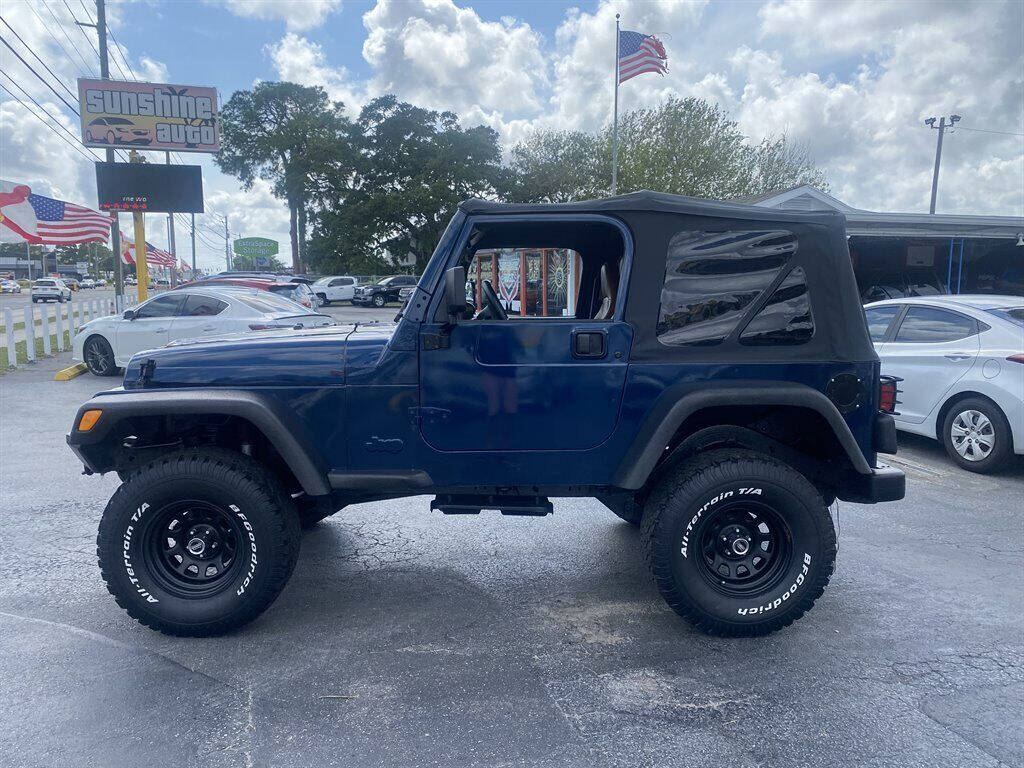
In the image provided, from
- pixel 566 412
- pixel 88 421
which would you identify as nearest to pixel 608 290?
pixel 566 412

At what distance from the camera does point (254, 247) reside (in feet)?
246

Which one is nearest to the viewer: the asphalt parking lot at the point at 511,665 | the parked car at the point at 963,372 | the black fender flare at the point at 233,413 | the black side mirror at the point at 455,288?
the asphalt parking lot at the point at 511,665

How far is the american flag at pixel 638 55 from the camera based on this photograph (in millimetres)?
20781

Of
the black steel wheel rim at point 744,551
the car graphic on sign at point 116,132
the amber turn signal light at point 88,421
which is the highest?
the car graphic on sign at point 116,132

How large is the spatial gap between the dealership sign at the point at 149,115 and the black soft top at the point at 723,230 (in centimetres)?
1805

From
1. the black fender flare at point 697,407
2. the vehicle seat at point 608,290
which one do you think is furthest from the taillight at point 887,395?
the vehicle seat at point 608,290

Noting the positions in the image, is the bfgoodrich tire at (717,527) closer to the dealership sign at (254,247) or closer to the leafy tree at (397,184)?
the leafy tree at (397,184)

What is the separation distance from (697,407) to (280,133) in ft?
167

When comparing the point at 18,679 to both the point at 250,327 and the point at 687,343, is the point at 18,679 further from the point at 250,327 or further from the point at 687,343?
the point at 250,327

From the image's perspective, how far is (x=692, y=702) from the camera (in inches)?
115

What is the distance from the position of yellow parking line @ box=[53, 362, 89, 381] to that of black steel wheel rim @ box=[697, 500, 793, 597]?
11423 mm

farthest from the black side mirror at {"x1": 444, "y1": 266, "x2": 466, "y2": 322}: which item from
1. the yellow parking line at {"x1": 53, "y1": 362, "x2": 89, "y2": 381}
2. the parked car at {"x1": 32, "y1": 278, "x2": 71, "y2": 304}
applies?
the parked car at {"x1": 32, "y1": 278, "x2": 71, "y2": 304}

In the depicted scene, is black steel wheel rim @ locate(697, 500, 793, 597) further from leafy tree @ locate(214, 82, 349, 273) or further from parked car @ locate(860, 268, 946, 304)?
leafy tree @ locate(214, 82, 349, 273)

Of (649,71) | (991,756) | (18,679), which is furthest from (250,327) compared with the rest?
(649,71)
